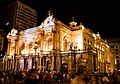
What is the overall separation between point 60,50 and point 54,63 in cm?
491

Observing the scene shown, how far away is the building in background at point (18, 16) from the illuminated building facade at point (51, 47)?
45.0 metres

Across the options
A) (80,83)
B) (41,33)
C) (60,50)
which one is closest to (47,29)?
(41,33)

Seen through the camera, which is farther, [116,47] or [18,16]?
[18,16]

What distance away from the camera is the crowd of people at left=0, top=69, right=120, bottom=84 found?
9897mm

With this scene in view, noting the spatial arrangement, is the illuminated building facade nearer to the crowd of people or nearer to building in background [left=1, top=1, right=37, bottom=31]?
the crowd of people

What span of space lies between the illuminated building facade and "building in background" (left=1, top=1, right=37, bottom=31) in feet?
148

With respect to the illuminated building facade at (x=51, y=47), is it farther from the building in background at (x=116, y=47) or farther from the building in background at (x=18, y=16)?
the building in background at (x=18, y=16)

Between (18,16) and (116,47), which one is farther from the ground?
(18,16)

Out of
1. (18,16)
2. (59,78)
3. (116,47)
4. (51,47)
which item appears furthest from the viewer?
(18,16)

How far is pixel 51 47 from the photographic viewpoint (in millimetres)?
44000

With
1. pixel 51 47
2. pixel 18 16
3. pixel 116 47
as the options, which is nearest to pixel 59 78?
pixel 51 47

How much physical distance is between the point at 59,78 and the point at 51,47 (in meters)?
17.4

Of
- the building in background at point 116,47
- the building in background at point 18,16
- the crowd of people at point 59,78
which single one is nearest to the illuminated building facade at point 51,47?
the crowd of people at point 59,78

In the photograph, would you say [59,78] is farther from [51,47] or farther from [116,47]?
[116,47]
